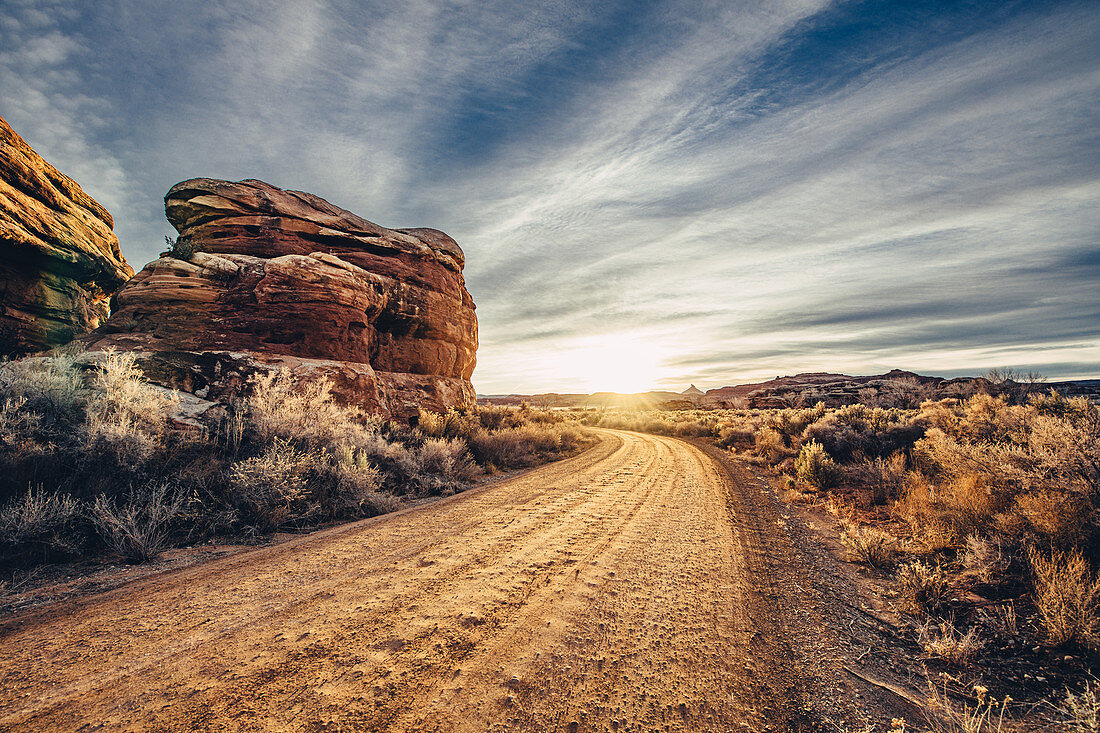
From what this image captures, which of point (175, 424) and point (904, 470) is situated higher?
point (175, 424)

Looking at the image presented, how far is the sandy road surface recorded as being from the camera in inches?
92.7

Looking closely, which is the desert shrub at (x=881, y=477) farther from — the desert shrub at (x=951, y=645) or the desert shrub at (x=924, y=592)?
the desert shrub at (x=951, y=645)

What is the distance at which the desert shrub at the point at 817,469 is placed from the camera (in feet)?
29.0

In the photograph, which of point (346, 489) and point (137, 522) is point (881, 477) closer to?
point (346, 489)

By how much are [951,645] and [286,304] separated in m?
14.5

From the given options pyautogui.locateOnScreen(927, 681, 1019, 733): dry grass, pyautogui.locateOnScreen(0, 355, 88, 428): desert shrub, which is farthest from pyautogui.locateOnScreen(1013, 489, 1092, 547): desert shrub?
pyautogui.locateOnScreen(0, 355, 88, 428): desert shrub

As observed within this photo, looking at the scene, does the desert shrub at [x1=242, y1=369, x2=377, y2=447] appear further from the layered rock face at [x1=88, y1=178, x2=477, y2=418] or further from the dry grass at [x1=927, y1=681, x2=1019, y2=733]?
the dry grass at [x1=927, y1=681, x2=1019, y2=733]

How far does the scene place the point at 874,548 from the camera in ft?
16.2

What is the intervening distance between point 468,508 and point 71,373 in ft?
24.7

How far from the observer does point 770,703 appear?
8.47ft

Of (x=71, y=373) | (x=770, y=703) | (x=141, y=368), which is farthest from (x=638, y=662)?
(x=141, y=368)

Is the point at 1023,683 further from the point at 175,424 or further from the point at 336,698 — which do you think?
→ the point at 175,424

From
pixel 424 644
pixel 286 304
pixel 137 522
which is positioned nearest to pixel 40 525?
pixel 137 522

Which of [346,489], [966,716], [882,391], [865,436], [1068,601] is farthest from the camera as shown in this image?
[882,391]
